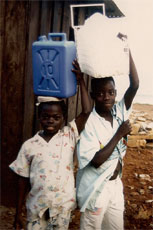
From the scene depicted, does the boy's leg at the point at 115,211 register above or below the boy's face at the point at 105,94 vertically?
below

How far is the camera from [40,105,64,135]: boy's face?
75.1 inches

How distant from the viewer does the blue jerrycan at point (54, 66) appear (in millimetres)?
1839

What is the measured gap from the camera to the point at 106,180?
197 cm

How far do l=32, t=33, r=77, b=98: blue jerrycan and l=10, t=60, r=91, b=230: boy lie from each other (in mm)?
61

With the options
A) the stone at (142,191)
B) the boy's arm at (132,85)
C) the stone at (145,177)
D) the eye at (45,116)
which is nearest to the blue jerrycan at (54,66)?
the eye at (45,116)

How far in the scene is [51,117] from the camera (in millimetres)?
1916

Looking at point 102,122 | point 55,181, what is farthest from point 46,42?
point 55,181

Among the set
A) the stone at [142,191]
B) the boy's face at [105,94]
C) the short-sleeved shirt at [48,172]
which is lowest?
the stone at [142,191]

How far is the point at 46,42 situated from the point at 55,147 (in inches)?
Answer: 29.0

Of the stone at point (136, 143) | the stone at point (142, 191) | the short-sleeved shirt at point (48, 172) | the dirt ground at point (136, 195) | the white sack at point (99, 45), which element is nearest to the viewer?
the white sack at point (99, 45)

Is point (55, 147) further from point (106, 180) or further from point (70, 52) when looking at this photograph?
point (70, 52)

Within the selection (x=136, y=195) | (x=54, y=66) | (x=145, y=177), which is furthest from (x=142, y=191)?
(x=54, y=66)

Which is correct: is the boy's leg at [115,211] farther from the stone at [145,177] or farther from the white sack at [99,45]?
the stone at [145,177]

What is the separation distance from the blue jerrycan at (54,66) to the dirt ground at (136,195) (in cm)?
171
